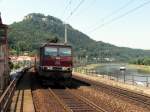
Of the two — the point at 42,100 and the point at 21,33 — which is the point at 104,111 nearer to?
the point at 42,100

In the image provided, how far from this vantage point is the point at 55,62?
99.9 ft

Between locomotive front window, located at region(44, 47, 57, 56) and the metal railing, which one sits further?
locomotive front window, located at region(44, 47, 57, 56)

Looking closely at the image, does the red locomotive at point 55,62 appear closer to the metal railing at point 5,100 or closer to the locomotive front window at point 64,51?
the locomotive front window at point 64,51

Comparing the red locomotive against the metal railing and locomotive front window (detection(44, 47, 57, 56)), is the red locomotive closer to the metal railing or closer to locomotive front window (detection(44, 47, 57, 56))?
locomotive front window (detection(44, 47, 57, 56))

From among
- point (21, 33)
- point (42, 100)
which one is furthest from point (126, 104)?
point (21, 33)

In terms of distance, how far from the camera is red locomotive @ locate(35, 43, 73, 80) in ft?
99.9

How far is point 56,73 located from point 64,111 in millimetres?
13518

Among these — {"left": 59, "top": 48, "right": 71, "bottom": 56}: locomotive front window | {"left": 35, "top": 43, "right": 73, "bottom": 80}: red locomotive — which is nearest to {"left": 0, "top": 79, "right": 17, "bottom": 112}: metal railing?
{"left": 35, "top": 43, "right": 73, "bottom": 80}: red locomotive

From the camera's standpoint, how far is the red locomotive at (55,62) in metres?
30.5

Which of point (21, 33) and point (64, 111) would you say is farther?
point (21, 33)

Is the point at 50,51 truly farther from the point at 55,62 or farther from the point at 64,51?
the point at 64,51

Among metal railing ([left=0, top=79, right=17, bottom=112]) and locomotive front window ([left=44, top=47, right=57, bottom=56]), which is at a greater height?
locomotive front window ([left=44, top=47, right=57, bottom=56])

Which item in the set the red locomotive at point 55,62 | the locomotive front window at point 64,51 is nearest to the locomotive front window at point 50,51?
the red locomotive at point 55,62

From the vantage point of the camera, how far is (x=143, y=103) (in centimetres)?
2002
